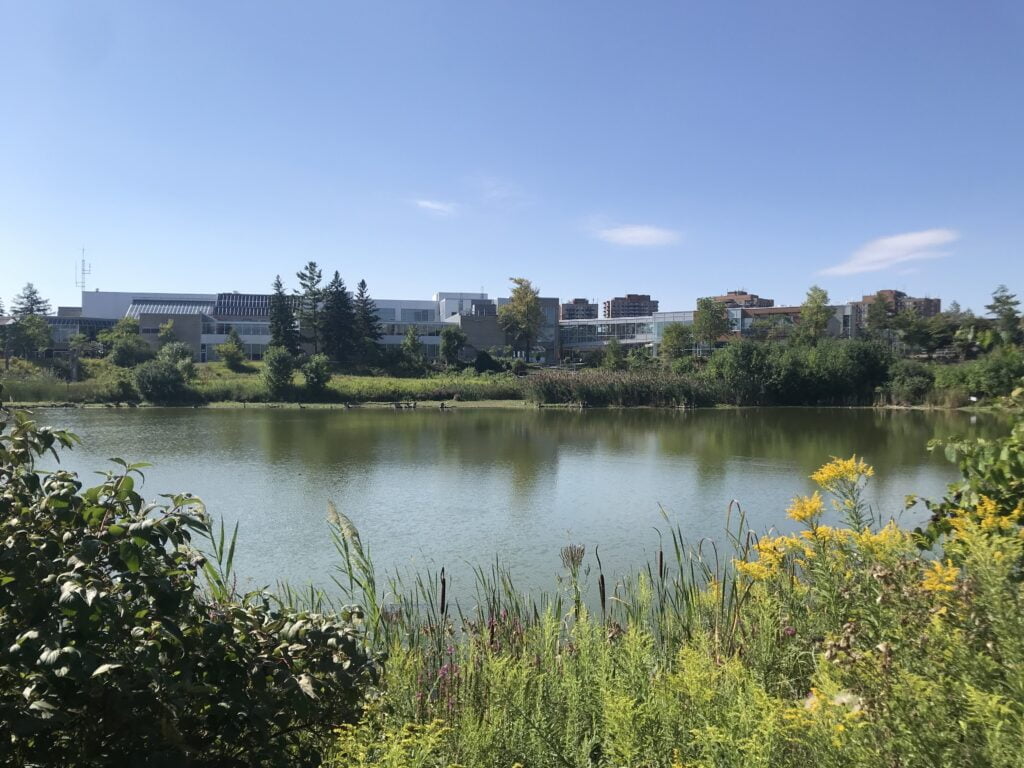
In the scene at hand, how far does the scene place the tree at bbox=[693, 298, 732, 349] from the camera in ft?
189

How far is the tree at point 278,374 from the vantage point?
156 ft

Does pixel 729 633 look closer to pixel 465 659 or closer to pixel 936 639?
pixel 465 659

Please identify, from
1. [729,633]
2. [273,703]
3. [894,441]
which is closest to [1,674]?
[273,703]

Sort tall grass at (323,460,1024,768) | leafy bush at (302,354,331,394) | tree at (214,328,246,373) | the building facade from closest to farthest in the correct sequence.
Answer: tall grass at (323,460,1024,768)
leafy bush at (302,354,331,394)
tree at (214,328,246,373)
the building facade

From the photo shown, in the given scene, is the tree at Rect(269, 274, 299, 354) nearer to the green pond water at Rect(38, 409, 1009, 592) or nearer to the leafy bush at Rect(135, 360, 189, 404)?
the leafy bush at Rect(135, 360, 189, 404)

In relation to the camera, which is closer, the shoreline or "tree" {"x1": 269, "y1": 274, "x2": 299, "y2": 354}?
the shoreline

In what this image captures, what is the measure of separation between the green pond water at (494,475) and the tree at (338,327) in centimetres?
2247

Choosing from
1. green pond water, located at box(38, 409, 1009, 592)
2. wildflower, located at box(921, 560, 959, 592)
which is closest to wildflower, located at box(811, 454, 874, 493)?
wildflower, located at box(921, 560, 959, 592)

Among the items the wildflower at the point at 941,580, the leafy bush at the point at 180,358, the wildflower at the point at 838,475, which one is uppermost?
the leafy bush at the point at 180,358

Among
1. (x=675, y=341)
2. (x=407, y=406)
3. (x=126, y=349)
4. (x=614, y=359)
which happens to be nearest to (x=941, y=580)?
(x=407, y=406)

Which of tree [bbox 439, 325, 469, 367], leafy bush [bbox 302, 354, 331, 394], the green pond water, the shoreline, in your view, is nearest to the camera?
the green pond water

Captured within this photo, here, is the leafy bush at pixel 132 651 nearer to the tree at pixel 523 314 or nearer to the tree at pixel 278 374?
the tree at pixel 278 374

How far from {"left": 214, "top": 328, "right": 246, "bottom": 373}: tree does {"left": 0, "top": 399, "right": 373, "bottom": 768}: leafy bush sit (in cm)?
5702

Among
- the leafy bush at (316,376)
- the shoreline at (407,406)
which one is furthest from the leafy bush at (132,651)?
the leafy bush at (316,376)
